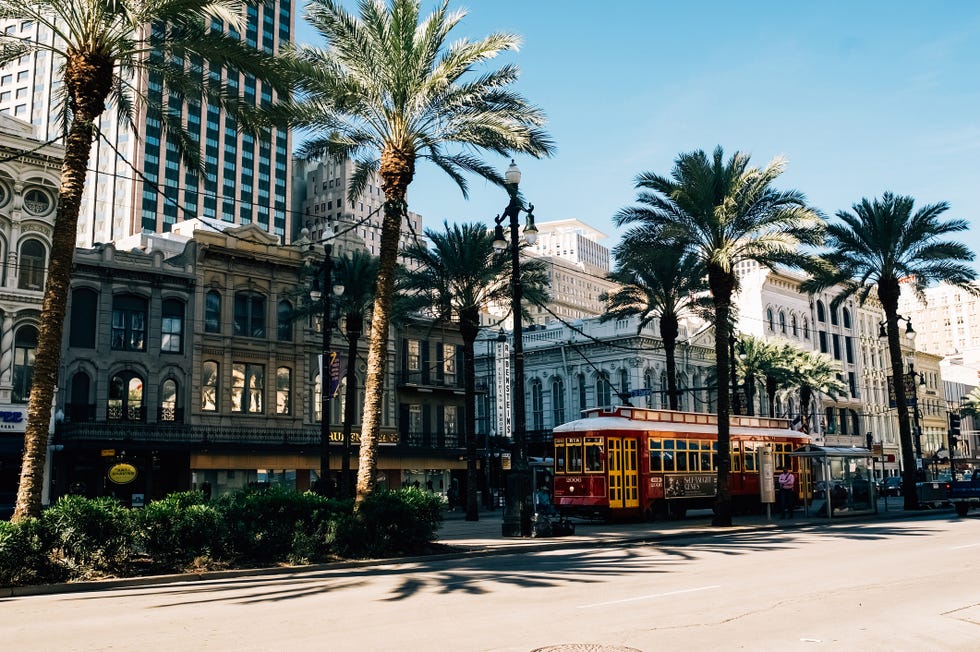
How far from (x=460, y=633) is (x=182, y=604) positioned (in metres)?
5.01

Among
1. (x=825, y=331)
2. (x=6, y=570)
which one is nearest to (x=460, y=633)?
(x=6, y=570)

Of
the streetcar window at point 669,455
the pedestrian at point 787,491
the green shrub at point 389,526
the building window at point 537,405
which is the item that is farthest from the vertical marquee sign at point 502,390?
the green shrub at point 389,526

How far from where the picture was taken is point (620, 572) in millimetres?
15523

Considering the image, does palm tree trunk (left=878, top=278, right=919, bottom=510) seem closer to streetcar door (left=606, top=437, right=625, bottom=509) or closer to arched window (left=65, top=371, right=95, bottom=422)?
streetcar door (left=606, top=437, right=625, bottom=509)

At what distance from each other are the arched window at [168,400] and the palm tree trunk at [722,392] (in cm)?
2505

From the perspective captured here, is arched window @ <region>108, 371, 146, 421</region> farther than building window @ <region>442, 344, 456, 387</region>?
No

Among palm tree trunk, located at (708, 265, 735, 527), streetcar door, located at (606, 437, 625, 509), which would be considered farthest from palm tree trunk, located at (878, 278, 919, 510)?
streetcar door, located at (606, 437, 625, 509)

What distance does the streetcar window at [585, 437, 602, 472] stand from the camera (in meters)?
29.8

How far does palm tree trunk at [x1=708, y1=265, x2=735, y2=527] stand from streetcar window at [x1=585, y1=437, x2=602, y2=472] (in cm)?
396

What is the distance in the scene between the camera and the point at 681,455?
32.2m

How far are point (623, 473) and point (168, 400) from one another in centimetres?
2239

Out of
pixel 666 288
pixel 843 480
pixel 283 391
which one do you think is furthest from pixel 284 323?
pixel 843 480

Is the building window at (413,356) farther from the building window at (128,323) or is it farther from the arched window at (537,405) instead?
the building window at (128,323)

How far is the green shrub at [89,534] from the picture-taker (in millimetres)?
15297
